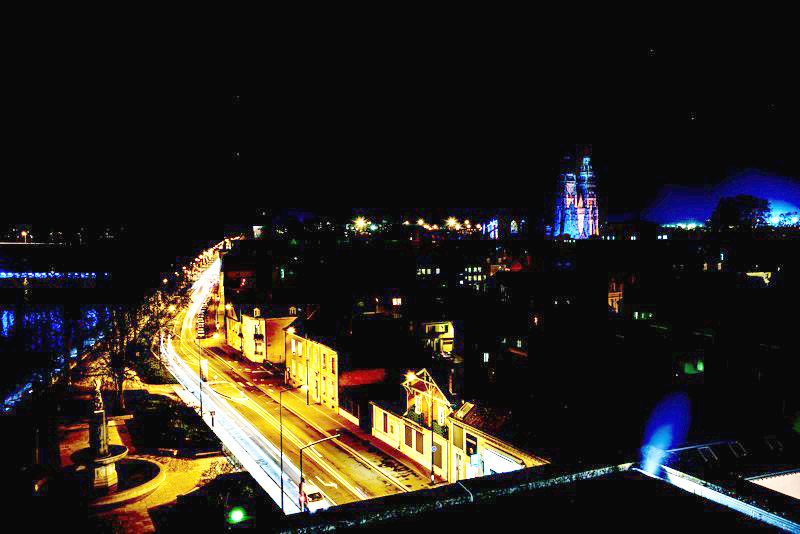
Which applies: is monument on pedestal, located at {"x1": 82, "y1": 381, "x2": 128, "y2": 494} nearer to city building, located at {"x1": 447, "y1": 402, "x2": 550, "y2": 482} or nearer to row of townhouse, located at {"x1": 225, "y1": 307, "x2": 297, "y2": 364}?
city building, located at {"x1": 447, "y1": 402, "x2": 550, "y2": 482}

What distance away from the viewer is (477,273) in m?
72.2

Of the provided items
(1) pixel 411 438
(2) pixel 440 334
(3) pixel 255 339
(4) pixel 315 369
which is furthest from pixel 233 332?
(1) pixel 411 438

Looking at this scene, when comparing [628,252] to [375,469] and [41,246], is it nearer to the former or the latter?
[375,469]

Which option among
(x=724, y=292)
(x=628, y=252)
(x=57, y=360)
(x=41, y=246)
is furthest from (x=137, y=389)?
(x=628, y=252)

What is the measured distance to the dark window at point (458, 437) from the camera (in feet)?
60.1

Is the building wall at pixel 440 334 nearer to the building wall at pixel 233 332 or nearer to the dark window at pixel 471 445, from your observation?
the building wall at pixel 233 332

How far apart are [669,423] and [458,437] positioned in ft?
21.5

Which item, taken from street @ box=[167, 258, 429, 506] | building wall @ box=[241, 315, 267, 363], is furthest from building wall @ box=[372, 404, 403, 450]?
building wall @ box=[241, 315, 267, 363]

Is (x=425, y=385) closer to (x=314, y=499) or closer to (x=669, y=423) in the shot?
(x=314, y=499)

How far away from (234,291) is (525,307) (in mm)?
24547

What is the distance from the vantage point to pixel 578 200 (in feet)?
352

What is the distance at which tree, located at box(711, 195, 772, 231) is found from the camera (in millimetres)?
90463

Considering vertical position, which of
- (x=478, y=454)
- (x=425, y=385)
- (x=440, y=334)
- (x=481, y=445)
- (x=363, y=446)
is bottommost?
(x=363, y=446)

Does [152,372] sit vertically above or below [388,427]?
above
